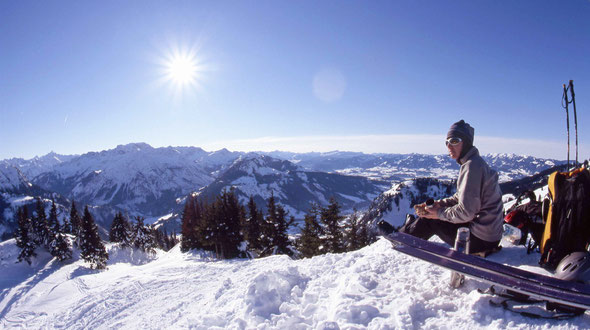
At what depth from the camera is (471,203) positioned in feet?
15.3

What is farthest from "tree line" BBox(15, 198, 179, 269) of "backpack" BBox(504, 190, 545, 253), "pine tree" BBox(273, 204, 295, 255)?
"backpack" BBox(504, 190, 545, 253)

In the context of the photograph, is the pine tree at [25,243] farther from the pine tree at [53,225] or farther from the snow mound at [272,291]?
the snow mound at [272,291]

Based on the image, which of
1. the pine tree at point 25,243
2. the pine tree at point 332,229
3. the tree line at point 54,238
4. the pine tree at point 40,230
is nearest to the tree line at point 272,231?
the pine tree at point 332,229

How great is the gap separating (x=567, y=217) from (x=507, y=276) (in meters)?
1.41

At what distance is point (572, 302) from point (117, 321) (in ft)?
39.4

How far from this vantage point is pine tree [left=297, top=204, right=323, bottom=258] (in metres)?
28.1

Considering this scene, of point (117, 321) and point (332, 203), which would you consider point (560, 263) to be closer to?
point (117, 321)

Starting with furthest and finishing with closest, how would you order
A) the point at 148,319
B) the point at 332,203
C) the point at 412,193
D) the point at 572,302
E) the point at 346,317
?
the point at 412,193, the point at 332,203, the point at 148,319, the point at 346,317, the point at 572,302

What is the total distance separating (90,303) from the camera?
40.7 ft

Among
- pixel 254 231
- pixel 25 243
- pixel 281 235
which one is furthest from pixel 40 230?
pixel 281 235

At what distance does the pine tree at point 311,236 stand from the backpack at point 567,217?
24.3 metres

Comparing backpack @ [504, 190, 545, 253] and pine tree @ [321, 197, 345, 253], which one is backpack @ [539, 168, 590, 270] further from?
pine tree @ [321, 197, 345, 253]

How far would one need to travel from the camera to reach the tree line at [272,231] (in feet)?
94.1

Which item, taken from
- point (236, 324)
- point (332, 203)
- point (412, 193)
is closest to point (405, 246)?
point (236, 324)
